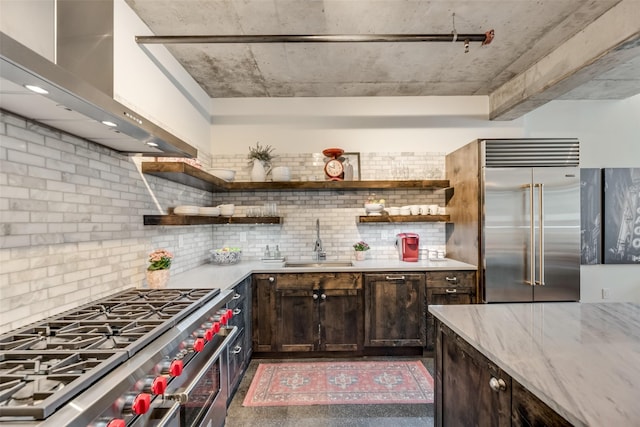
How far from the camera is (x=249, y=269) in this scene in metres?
3.14

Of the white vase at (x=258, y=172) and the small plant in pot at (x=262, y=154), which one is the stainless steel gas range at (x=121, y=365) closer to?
the white vase at (x=258, y=172)

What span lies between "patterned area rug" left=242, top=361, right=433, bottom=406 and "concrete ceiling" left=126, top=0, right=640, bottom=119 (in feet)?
9.74

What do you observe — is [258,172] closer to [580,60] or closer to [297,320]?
[297,320]

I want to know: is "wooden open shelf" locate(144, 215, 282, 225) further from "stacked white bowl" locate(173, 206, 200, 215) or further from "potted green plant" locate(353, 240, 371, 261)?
"potted green plant" locate(353, 240, 371, 261)

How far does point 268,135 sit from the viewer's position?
3.96 meters

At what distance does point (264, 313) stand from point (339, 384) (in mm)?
990

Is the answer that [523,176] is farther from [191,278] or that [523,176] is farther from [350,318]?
[191,278]

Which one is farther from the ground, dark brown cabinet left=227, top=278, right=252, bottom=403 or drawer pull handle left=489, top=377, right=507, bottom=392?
drawer pull handle left=489, top=377, right=507, bottom=392

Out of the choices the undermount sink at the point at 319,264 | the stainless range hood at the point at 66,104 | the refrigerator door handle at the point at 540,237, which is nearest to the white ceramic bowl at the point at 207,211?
the stainless range hood at the point at 66,104

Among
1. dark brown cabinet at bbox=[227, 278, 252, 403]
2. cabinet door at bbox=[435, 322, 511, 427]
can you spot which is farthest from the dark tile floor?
cabinet door at bbox=[435, 322, 511, 427]

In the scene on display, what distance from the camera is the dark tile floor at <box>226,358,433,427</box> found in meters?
2.23

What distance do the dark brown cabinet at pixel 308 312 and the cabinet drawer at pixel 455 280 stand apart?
768mm

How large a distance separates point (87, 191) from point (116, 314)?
0.77m

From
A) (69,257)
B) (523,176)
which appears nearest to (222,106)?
(69,257)
